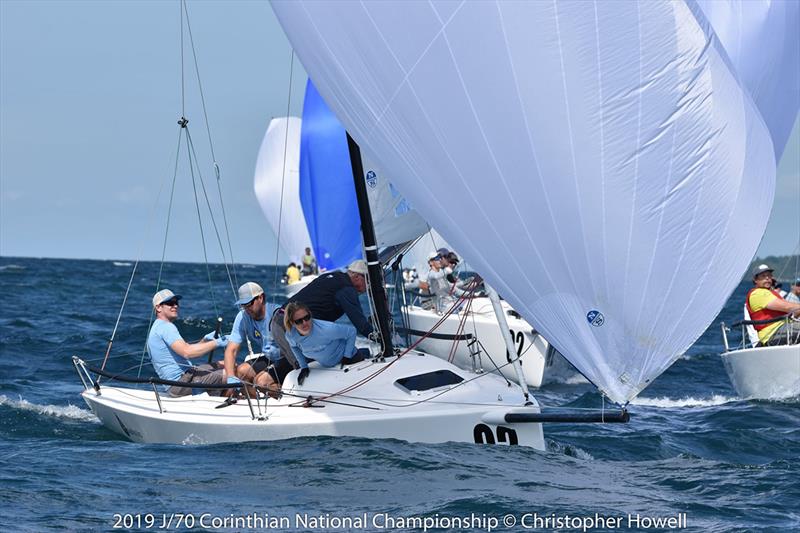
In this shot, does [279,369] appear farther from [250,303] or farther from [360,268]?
[360,268]

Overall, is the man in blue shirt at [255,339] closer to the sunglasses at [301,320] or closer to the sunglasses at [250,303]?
the sunglasses at [250,303]

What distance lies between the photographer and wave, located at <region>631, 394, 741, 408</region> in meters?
12.3

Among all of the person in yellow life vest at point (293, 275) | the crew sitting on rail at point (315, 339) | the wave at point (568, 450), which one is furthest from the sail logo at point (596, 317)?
the person in yellow life vest at point (293, 275)

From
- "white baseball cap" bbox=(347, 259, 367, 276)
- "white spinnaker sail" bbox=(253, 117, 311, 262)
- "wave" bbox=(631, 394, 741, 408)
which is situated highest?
"white spinnaker sail" bbox=(253, 117, 311, 262)

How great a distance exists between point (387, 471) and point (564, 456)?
1.56 metres

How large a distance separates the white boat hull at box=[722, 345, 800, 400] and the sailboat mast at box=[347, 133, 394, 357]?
5.43m

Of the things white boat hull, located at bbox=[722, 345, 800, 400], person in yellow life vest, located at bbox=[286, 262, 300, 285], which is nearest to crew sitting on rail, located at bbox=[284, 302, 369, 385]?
white boat hull, located at bbox=[722, 345, 800, 400]

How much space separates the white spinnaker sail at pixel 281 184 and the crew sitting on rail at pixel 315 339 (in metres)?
26.9

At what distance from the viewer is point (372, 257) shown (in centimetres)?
907

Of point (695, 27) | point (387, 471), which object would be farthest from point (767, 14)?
point (387, 471)

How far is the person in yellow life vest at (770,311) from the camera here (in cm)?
1245

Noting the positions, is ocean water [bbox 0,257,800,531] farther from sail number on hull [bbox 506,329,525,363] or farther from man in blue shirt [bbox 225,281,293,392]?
sail number on hull [bbox 506,329,525,363]

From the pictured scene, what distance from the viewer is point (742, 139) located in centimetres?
640

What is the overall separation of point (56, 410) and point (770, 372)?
7.83 m
